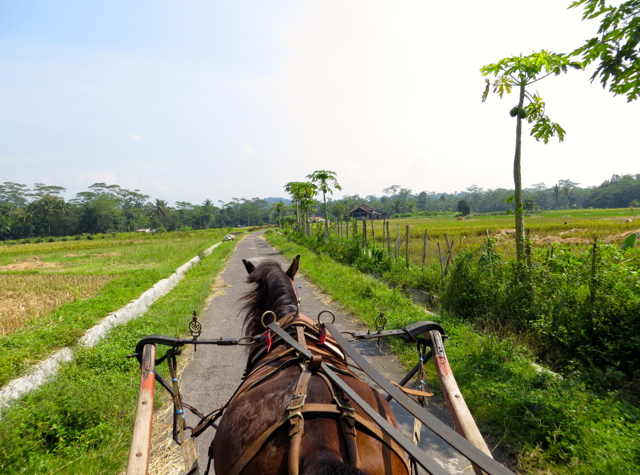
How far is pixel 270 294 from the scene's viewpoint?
273cm

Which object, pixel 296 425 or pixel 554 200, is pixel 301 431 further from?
pixel 554 200

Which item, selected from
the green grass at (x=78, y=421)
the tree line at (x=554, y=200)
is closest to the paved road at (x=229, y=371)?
the green grass at (x=78, y=421)

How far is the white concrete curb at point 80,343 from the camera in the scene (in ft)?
11.2

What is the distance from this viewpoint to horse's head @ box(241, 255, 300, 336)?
2598 mm

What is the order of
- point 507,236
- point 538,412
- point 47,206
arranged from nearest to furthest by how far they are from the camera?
point 538,412 < point 507,236 < point 47,206

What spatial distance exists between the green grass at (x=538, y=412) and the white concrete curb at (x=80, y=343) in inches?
172

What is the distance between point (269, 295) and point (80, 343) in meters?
3.83

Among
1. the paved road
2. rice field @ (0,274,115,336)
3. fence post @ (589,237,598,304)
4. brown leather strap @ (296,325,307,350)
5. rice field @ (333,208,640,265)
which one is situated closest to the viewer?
brown leather strap @ (296,325,307,350)

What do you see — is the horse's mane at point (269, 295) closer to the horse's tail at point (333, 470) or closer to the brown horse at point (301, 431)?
the brown horse at point (301, 431)

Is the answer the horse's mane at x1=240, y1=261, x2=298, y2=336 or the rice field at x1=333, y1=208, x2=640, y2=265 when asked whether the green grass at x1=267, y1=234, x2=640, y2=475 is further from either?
the rice field at x1=333, y1=208, x2=640, y2=265

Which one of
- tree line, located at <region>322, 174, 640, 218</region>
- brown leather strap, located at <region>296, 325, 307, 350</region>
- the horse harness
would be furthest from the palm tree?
the horse harness

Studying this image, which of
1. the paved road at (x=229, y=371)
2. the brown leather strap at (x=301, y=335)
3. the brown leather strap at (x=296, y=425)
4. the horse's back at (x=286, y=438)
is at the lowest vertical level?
the paved road at (x=229, y=371)

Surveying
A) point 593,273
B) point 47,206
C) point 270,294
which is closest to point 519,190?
point 593,273

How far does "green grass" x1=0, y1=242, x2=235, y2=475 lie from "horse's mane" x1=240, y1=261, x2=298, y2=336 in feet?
5.12
